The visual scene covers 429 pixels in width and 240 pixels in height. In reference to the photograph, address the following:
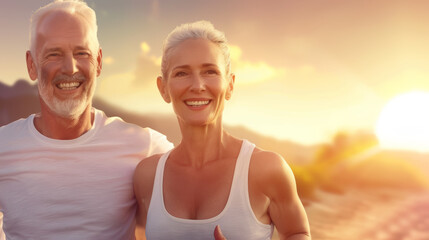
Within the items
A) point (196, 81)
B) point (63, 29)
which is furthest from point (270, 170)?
point (63, 29)

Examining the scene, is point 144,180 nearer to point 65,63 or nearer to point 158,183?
point 158,183

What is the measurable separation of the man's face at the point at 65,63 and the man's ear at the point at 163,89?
0.79 metres

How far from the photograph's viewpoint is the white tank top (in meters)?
2.86

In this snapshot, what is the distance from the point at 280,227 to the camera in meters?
3.00

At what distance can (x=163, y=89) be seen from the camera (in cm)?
328

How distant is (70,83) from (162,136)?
97 cm

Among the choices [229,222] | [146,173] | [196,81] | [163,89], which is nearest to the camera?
[229,222]

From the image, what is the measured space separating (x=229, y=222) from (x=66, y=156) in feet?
5.44

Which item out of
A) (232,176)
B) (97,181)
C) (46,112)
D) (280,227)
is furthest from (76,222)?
(280,227)

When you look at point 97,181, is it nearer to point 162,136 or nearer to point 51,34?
point 162,136

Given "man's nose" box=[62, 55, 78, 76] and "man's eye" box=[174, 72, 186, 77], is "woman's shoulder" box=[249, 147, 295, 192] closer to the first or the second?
"man's eye" box=[174, 72, 186, 77]

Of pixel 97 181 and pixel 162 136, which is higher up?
pixel 162 136

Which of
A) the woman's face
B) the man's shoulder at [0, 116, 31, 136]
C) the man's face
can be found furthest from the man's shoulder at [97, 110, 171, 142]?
the woman's face

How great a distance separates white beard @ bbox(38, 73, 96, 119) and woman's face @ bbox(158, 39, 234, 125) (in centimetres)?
103
